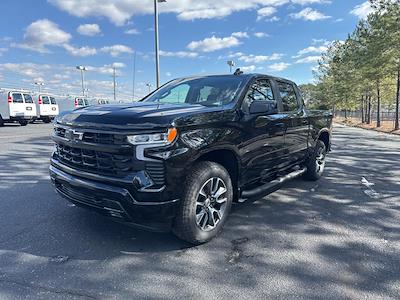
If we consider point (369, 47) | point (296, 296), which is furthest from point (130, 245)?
point (369, 47)

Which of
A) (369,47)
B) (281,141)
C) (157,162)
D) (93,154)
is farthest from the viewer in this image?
(369,47)

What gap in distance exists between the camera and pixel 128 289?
2648 millimetres

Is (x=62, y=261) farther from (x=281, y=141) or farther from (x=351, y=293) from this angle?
(x=281, y=141)

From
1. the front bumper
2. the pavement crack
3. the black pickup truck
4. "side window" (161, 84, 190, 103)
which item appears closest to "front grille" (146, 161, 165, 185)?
the black pickup truck

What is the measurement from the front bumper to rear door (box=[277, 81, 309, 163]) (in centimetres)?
252

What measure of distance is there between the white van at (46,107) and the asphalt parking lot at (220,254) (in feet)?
69.0

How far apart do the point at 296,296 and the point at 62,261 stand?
214cm

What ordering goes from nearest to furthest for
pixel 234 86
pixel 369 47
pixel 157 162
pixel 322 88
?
pixel 157 162
pixel 234 86
pixel 369 47
pixel 322 88

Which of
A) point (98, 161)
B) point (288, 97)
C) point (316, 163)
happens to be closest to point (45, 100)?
point (316, 163)

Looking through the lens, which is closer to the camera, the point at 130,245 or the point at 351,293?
the point at 351,293

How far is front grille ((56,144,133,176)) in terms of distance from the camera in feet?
9.78

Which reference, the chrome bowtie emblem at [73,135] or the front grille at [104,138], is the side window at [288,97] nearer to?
the front grille at [104,138]

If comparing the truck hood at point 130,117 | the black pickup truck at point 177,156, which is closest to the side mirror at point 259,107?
the black pickup truck at point 177,156

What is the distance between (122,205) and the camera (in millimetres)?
2951
